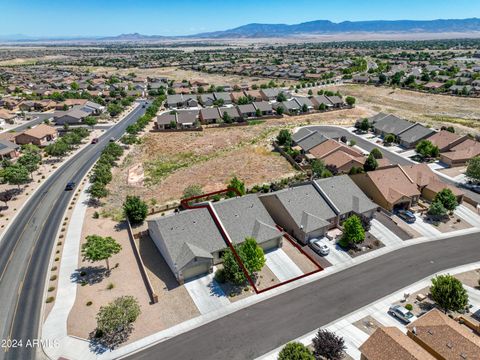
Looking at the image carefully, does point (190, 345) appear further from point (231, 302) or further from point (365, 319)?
point (365, 319)

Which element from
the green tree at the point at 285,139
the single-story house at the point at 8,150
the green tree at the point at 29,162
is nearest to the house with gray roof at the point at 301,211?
the green tree at the point at 285,139

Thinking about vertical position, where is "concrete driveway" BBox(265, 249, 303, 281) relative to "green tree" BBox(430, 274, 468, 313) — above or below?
below

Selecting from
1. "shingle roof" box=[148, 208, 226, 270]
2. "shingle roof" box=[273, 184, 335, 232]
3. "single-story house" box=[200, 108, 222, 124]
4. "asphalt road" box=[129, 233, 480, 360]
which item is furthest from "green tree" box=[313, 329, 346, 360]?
"single-story house" box=[200, 108, 222, 124]

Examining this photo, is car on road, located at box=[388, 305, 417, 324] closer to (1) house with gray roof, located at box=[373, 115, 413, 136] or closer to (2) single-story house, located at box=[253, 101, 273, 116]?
(1) house with gray roof, located at box=[373, 115, 413, 136]

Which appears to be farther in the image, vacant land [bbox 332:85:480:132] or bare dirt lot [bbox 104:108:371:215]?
vacant land [bbox 332:85:480:132]

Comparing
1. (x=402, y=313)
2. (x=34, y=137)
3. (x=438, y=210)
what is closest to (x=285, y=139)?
(x=438, y=210)
